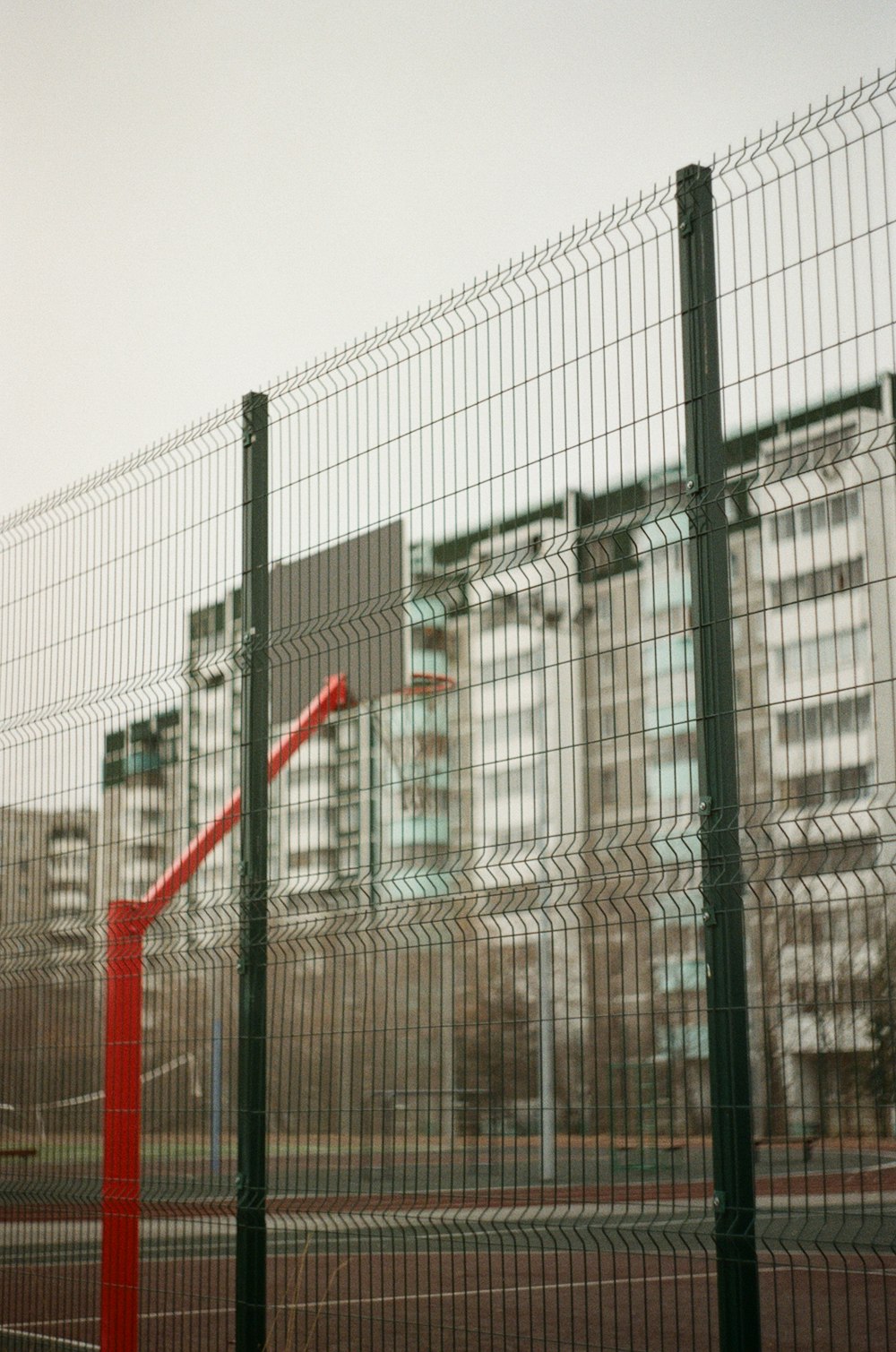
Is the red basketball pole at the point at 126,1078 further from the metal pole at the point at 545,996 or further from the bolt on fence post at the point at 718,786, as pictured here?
the bolt on fence post at the point at 718,786

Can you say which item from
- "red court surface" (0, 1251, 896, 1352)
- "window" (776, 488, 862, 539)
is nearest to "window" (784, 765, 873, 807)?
"window" (776, 488, 862, 539)

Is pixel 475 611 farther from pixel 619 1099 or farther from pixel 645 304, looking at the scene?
pixel 619 1099

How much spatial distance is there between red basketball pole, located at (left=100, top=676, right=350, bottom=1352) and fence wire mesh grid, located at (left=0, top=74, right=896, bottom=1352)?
0.05 feet

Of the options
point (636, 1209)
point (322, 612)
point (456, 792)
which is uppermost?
point (322, 612)

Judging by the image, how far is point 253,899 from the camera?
4977mm

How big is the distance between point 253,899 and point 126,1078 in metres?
1.08

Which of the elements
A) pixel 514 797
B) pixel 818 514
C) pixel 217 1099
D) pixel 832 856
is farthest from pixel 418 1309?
pixel 818 514

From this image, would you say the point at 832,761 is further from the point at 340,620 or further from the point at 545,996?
the point at 340,620

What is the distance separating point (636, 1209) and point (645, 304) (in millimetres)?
2134

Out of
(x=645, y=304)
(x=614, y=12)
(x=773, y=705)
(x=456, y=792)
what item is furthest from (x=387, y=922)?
(x=614, y=12)

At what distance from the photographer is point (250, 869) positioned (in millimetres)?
5023

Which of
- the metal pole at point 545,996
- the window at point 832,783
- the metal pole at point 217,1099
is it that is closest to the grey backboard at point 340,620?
the metal pole at point 545,996

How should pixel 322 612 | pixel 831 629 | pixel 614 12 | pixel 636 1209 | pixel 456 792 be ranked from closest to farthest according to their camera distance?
pixel 831 629
pixel 636 1209
pixel 456 792
pixel 322 612
pixel 614 12

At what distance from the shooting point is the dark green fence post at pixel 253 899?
190 inches
